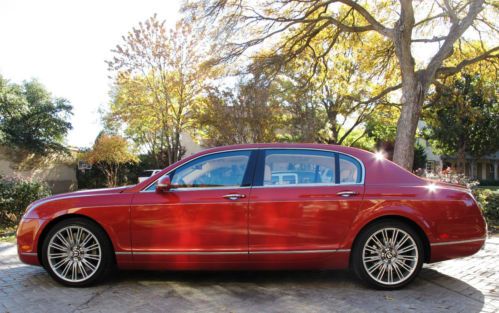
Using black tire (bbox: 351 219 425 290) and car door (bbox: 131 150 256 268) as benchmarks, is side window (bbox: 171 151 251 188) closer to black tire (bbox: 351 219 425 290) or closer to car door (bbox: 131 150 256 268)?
car door (bbox: 131 150 256 268)

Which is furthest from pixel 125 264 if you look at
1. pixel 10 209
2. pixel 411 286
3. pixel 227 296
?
pixel 10 209

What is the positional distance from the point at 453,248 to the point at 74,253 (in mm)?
4188

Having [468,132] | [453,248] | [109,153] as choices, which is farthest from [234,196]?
[468,132]

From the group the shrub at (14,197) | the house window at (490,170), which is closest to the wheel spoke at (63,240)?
the shrub at (14,197)

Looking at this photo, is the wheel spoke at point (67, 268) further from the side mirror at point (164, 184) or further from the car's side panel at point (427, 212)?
Answer: the car's side panel at point (427, 212)

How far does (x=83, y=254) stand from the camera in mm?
4680

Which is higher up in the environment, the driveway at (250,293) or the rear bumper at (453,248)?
the rear bumper at (453,248)

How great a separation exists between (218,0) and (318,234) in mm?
9004

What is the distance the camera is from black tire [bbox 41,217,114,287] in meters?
4.63

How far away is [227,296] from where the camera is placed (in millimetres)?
4391

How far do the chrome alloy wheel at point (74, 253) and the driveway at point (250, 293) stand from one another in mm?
181

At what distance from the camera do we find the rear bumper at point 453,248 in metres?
4.61

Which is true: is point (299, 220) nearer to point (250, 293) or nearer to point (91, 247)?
point (250, 293)

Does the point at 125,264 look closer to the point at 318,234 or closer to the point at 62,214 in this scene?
the point at 62,214
